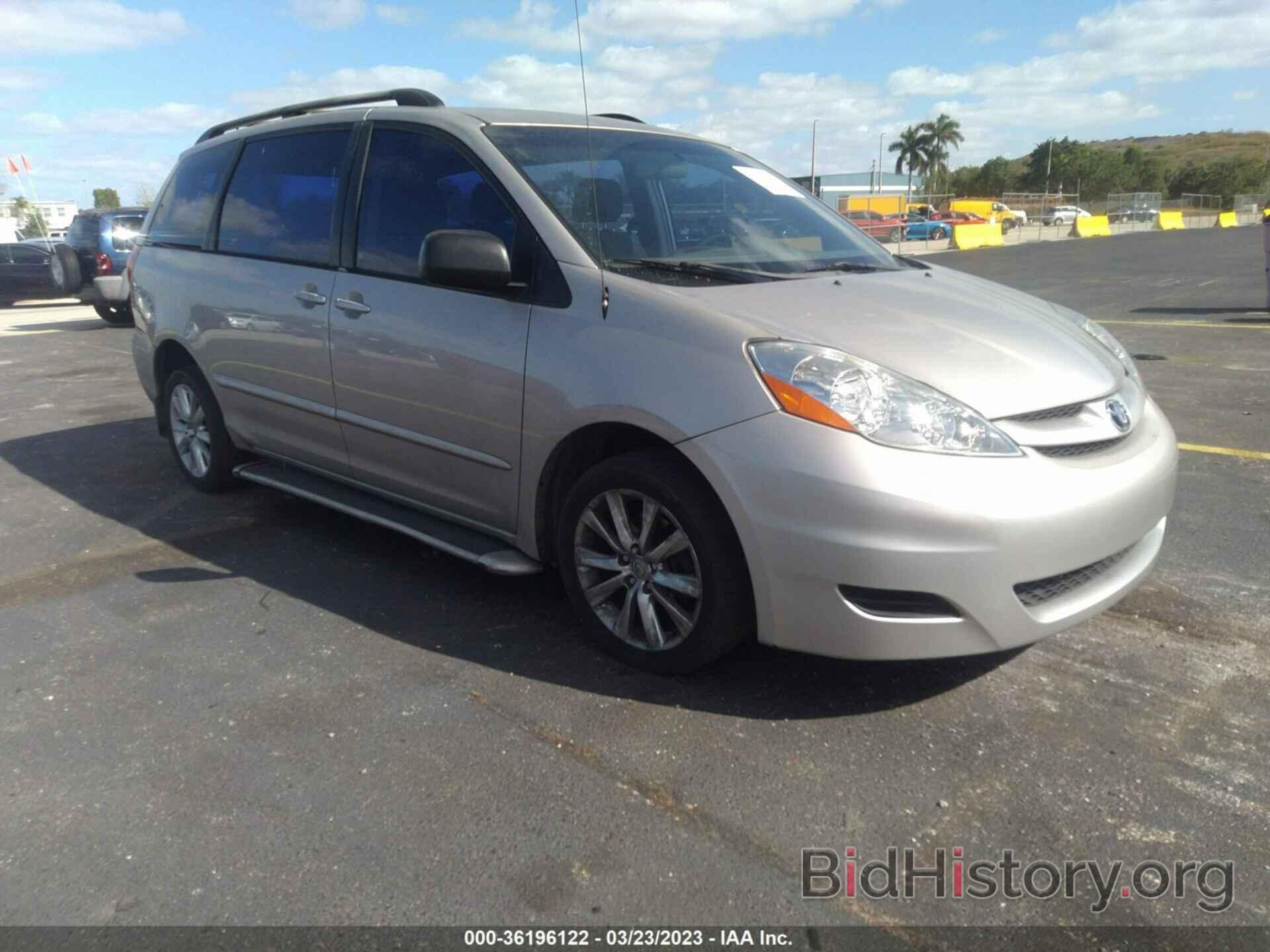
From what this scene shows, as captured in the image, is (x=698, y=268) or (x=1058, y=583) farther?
(x=698, y=268)

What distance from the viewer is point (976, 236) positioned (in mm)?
33750

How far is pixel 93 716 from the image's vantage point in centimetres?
298

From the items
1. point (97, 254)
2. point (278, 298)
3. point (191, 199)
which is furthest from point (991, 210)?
point (278, 298)

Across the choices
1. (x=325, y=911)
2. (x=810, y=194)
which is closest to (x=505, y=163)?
(x=810, y=194)

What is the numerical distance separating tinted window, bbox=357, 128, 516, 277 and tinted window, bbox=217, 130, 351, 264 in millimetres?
237

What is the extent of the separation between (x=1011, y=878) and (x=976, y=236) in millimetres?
34611

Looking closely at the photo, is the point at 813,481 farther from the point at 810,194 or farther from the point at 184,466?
the point at 184,466

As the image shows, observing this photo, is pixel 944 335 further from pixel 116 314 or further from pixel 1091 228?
pixel 1091 228

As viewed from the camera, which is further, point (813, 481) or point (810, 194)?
point (810, 194)

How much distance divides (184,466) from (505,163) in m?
2.97

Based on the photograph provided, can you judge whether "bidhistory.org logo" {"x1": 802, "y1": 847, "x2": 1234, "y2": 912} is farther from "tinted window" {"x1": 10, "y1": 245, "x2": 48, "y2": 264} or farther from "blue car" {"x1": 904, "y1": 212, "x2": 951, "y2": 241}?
"blue car" {"x1": 904, "y1": 212, "x2": 951, "y2": 241}

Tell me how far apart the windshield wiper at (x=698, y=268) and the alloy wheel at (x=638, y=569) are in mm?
781

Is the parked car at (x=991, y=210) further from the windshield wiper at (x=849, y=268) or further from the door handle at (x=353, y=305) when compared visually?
the door handle at (x=353, y=305)

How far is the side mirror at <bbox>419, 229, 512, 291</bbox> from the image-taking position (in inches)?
125
